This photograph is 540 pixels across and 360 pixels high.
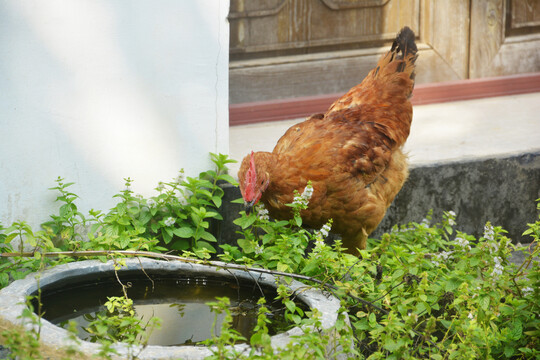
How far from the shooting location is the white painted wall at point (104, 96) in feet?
12.9

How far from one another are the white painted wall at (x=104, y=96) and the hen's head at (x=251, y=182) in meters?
0.78

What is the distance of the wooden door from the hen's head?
2.60 meters

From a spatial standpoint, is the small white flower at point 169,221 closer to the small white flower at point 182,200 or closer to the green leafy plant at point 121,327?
the small white flower at point 182,200

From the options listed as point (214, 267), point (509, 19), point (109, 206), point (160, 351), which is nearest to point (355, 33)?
point (509, 19)

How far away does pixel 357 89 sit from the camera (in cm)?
483

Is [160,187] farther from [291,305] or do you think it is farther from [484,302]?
[484,302]

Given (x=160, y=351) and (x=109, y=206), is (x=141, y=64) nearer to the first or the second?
(x=109, y=206)

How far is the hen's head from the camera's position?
3693mm

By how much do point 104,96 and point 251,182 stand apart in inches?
43.2

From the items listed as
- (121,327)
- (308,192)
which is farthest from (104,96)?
(121,327)

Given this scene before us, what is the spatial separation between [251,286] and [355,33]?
362cm

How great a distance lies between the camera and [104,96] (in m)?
4.18

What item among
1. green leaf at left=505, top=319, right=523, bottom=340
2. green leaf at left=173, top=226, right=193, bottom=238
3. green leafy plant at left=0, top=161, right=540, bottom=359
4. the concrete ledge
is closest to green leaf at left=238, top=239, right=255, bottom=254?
green leafy plant at left=0, top=161, right=540, bottom=359

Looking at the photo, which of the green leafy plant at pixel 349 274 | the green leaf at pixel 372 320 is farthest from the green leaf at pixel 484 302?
the green leaf at pixel 372 320
